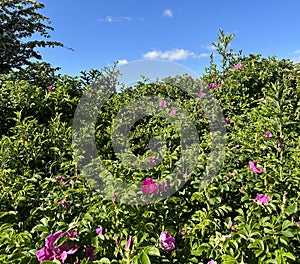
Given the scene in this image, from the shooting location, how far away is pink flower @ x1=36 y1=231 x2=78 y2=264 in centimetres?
126

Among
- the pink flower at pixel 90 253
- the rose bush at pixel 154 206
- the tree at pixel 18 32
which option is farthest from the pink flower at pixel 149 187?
Result: the tree at pixel 18 32

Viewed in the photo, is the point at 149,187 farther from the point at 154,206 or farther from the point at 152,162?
the point at 152,162

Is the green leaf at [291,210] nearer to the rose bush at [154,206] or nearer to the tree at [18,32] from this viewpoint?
the rose bush at [154,206]

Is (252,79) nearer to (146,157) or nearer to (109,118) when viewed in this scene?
(109,118)

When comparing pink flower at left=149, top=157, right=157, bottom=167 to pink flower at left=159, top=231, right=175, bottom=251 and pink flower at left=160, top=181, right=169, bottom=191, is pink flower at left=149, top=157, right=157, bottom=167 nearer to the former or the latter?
pink flower at left=160, top=181, right=169, bottom=191

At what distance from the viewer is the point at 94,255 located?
55.9 inches

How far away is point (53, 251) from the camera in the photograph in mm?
1284

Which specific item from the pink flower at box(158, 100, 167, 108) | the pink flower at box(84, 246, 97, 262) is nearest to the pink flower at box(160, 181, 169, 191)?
the pink flower at box(84, 246, 97, 262)

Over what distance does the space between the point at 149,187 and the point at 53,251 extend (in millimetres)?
582

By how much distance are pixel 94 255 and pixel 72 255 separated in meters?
0.09

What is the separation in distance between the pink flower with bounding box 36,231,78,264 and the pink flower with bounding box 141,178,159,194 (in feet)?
1.60

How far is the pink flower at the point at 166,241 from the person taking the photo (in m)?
1.50

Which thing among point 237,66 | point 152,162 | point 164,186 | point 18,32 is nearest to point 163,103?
point 237,66

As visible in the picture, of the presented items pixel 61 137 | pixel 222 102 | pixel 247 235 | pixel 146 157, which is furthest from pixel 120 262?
pixel 222 102
